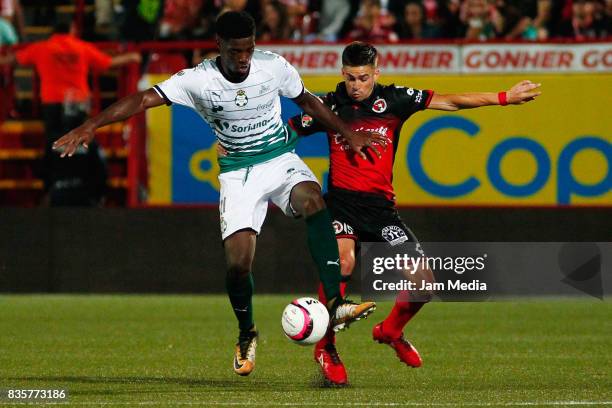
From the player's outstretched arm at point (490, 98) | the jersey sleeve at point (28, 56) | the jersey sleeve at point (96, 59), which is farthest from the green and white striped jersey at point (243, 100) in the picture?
the jersey sleeve at point (28, 56)

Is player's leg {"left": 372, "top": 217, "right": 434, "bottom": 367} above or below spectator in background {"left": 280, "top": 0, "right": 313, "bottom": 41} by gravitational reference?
above

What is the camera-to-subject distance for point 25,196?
679 inches

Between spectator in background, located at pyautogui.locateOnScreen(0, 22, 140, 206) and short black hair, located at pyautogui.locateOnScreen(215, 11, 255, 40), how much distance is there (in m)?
7.54

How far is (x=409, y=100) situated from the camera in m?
9.90

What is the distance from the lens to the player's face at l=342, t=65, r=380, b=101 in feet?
32.0

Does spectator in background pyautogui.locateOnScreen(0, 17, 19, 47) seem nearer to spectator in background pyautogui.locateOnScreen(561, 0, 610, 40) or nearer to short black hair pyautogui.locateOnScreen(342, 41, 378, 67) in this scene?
spectator in background pyautogui.locateOnScreen(561, 0, 610, 40)

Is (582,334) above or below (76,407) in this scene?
below

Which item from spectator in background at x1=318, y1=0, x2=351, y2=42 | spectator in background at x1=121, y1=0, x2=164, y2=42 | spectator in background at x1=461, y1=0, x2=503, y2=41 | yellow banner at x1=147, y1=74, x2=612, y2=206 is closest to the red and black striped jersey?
yellow banner at x1=147, y1=74, x2=612, y2=206

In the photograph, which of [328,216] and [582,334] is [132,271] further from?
[328,216]

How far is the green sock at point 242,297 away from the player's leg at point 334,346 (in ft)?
1.53

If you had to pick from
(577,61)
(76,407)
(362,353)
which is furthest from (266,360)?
(577,61)

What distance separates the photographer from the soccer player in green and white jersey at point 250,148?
29.9ft

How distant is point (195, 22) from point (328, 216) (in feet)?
28.2

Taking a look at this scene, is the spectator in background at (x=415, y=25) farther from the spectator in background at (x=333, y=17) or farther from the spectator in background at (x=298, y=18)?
the spectator in background at (x=298, y=18)
